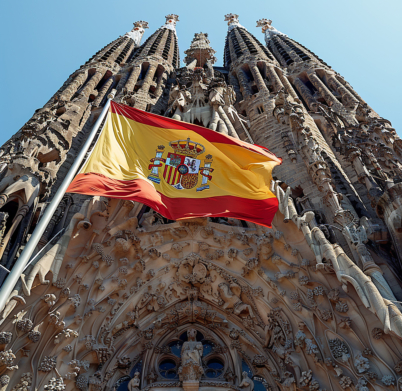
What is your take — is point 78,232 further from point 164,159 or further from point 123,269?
point 164,159

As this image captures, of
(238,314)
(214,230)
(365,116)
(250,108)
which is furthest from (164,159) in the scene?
(250,108)

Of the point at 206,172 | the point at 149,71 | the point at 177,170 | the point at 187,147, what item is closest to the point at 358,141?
the point at 206,172

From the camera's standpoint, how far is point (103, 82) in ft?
106

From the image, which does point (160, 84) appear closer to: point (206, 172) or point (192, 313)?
point (206, 172)

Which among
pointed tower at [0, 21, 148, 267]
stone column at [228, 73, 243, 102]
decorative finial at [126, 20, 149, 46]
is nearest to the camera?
pointed tower at [0, 21, 148, 267]

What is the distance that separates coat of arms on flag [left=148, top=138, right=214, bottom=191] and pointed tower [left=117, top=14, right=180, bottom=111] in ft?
38.7

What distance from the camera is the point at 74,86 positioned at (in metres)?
27.6

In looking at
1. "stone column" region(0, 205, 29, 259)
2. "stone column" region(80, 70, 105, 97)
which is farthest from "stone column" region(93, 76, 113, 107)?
"stone column" region(0, 205, 29, 259)

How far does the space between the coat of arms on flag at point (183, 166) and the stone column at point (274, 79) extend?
58.7 ft

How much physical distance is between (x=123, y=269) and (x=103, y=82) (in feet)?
78.5

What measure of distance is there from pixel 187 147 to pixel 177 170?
0.84m

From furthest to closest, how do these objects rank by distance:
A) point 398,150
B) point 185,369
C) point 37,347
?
point 398,150, point 185,369, point 37,347

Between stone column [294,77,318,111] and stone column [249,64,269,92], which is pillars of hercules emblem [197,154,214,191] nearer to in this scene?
stone column [294,77,318,111]

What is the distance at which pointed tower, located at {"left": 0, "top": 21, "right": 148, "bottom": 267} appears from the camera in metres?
12.4
